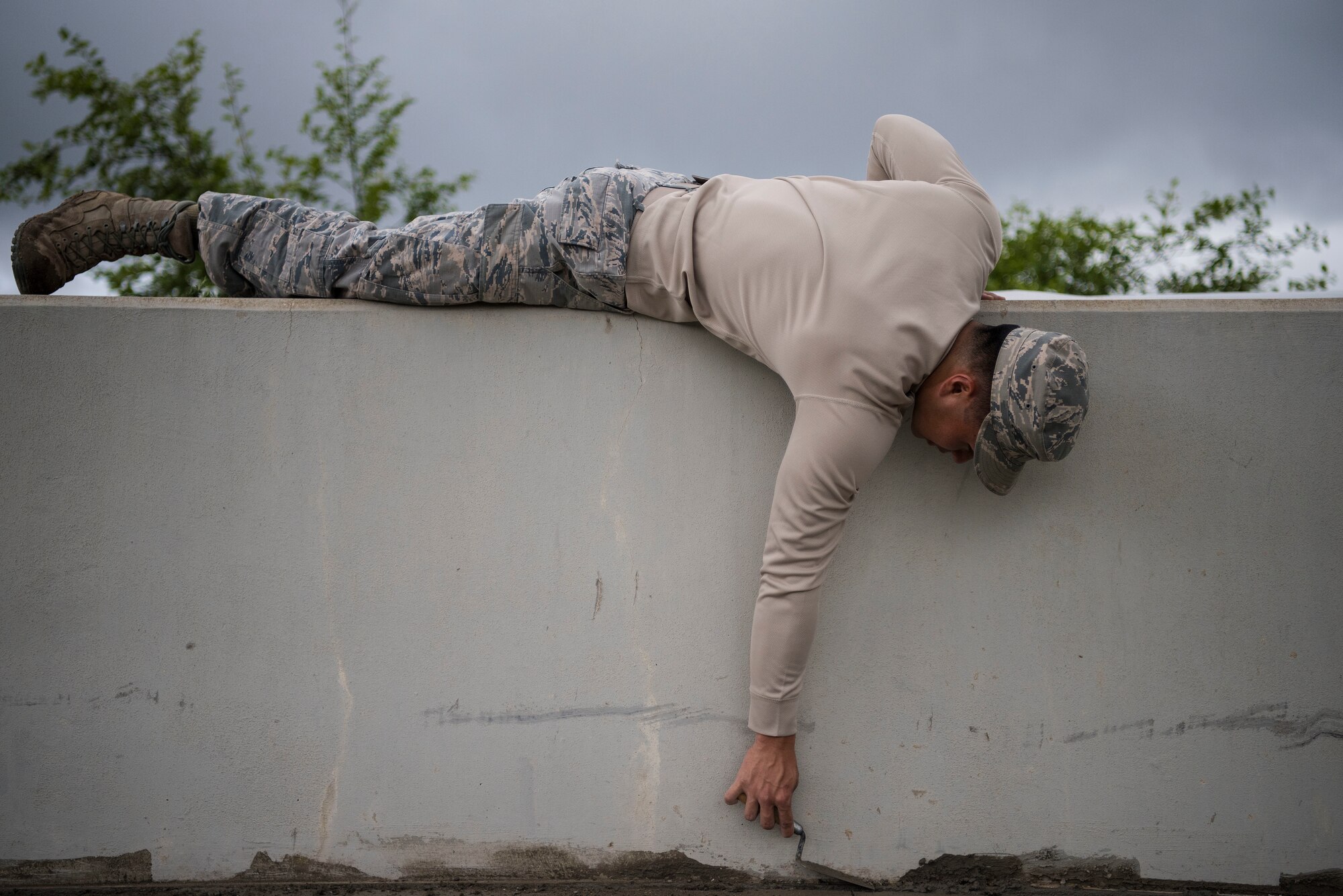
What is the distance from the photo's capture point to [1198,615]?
204 cm

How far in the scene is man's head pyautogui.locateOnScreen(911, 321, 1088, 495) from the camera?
5.64 feet

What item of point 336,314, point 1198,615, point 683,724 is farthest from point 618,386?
point 1198,615

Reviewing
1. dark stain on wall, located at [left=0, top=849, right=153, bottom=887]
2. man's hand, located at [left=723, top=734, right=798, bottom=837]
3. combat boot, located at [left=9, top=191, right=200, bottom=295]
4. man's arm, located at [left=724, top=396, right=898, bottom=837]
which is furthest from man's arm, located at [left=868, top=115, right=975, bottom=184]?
dark stain on wall, located at [left=0, top=849, right=153, bottom=887]

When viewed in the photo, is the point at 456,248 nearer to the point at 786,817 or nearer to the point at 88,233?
the point at 88,233

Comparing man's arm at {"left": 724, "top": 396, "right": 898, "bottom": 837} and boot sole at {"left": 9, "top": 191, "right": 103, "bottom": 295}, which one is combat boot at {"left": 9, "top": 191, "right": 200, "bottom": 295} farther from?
man's arm at {"left": 724, "top": 396, "right": 898, "bottom": 837}

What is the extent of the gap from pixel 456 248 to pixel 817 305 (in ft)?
2.92

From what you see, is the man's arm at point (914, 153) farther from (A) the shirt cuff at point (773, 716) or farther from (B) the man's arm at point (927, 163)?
(A) the shirt cuff at point (773, 716)

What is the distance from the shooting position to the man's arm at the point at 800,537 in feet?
5.72

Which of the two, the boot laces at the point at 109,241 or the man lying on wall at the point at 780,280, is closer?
the man lying on wall at the point at 780,280

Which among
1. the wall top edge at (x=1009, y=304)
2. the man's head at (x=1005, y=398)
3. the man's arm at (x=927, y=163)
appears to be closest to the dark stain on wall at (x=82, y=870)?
the wall top edge at (x=1009, y=304)

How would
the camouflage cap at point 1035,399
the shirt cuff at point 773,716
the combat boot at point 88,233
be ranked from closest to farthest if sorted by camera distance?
the camouflage cap at point 1035,399 < the shirt cuff at point 773,716 < the combat boot at point 88,233

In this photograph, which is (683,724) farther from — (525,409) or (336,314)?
(336,314)

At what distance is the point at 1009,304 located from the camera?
1.99 meters

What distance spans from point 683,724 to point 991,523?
903 mm
